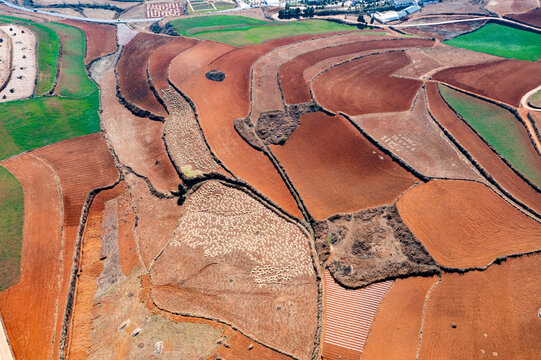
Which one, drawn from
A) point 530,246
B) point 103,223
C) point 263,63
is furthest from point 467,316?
point 263,63

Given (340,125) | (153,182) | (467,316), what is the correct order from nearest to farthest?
(467,316) < (153,182) < (340,125)

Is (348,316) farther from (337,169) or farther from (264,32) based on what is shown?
(264,32)

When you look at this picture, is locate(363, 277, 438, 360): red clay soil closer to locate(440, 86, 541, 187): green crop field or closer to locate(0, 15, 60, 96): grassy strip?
locate(440, 86, 541, 187): green crop field

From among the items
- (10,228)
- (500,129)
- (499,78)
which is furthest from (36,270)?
(499,78)

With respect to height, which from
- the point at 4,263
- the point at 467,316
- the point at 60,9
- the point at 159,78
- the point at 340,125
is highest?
the point at 60,9

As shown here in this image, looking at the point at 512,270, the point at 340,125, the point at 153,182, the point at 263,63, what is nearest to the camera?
the point at 512,270

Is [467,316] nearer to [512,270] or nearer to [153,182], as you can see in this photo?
[512,270]

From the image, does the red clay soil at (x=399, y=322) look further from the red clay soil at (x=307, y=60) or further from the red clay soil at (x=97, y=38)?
the red clay soil at (x=97, y=38)
